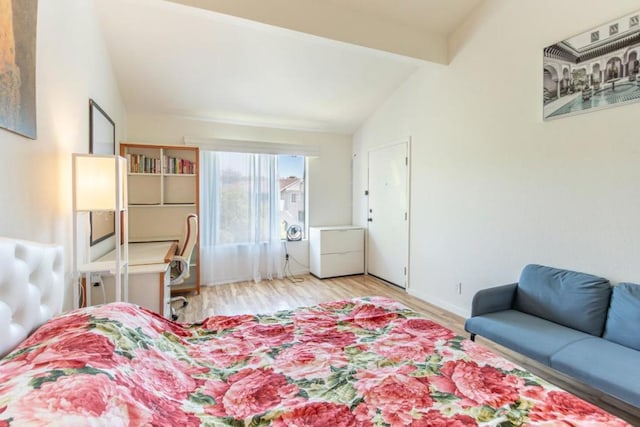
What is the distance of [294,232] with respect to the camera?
507 centimetres

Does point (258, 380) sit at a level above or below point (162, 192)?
below

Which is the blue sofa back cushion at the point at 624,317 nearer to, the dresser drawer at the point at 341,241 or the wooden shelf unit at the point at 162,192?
the dresser drawer at the point at 341,241

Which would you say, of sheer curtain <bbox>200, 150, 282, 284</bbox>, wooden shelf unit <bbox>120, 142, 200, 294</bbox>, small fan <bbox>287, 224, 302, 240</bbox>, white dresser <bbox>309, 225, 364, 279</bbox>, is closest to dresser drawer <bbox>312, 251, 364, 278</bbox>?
white dresser <bbox>309, 225, 364, 279</bbox>

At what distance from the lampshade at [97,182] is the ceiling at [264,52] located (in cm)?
122

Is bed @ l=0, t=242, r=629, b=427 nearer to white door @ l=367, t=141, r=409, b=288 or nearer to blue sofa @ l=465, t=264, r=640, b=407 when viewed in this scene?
blue sofa @ l=465, t=264, r=640, b=407

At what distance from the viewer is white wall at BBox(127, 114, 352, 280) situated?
4.37 meters

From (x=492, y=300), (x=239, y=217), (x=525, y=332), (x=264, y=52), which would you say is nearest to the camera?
(x=525, y=332)

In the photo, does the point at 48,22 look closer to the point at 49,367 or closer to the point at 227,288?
the point at 49,367

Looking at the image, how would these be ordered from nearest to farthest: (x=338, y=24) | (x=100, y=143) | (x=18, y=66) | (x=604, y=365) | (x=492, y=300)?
(x=18, y=66) < (x=604, y=365) < (x=492, y=300) < (x=100, y=143) < (x=338, y=24)

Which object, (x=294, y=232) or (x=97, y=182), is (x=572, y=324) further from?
(x=294, y=232)

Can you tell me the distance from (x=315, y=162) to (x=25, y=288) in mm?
4202

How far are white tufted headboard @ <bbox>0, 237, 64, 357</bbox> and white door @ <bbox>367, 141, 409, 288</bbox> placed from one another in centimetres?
358

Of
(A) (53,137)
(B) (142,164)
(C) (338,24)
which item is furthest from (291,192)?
(A) (53,137)

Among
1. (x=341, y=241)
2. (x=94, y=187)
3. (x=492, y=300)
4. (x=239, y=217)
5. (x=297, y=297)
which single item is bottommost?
(x=297, y=297)
